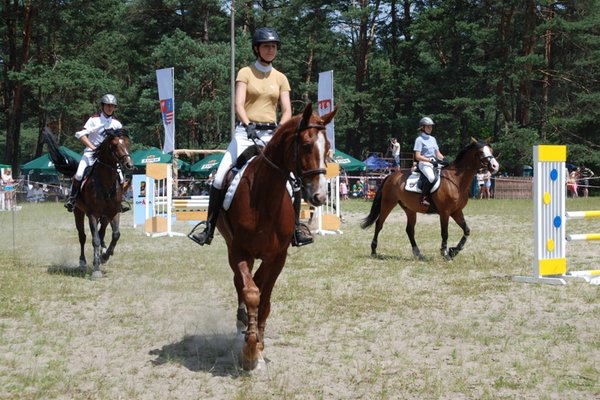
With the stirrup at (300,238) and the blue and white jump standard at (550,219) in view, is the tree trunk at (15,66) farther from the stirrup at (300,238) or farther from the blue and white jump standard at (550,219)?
the stirrup at (300,238)

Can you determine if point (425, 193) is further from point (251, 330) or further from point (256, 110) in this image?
point (251, 330)

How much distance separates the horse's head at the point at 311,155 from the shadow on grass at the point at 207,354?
1682 millimetres

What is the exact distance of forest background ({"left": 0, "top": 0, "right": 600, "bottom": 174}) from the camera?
1796 inches

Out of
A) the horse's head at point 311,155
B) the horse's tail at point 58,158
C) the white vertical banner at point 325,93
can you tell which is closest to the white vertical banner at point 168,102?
the white vertical banner at point 325,93

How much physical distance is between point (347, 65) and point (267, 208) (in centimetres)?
5698

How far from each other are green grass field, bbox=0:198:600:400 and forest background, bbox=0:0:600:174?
34.2 m

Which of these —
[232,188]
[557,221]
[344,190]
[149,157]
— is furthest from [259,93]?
[149,157]

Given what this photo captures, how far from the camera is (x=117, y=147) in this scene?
11.6 metres

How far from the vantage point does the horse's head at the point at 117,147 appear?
11500 mm

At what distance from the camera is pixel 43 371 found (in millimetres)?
6027

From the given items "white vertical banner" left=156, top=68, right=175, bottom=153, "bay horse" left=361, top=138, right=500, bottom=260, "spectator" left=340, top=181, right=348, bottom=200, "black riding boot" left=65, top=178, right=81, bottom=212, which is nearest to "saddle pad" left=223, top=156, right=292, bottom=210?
"black riding boot" left=65, top=178, right=81, bottom=212

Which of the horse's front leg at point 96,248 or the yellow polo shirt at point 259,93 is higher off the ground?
the yellow polo shirt at point 259,93

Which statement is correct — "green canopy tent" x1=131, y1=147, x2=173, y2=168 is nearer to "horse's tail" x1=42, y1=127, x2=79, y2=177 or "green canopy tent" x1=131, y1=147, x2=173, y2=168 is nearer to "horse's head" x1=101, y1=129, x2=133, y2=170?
"horse's tail" x1=42, y1=127, x2=79, y2=177

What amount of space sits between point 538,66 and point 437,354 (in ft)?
139
